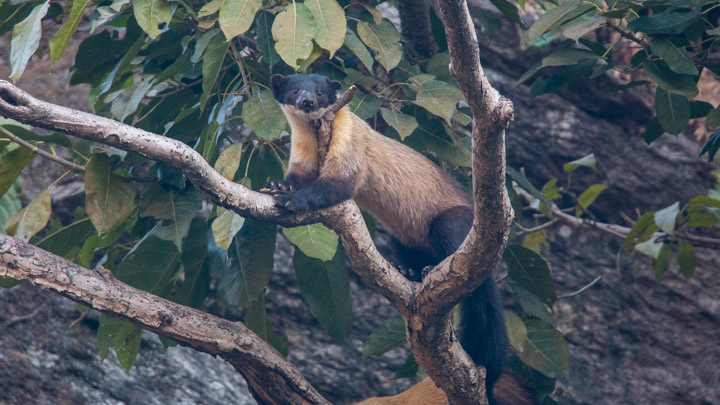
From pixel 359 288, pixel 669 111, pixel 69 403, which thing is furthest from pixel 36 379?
pixel 669 111

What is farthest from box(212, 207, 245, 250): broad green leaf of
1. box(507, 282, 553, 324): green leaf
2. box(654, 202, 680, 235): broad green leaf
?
box(654, 202, 680, 235): broad green leaf

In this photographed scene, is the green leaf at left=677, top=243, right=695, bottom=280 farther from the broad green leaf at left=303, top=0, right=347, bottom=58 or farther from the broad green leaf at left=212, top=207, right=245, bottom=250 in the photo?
the broad green leaf at left=212, top=207, right=245, bottom=250

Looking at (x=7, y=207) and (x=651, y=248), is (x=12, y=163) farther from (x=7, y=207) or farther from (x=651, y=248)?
(x=651, y=248)

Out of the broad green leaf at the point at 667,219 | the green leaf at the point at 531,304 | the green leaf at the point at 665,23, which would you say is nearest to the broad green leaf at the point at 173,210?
the green leaf at the point at 531,304

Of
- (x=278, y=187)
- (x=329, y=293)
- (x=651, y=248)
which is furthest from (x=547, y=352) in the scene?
(x=278, y=187)

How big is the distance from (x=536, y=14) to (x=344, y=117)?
3.89m

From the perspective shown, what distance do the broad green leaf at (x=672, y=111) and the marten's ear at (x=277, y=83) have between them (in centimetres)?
221

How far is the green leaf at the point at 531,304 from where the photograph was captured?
163 inches

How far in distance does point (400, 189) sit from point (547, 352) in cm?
136

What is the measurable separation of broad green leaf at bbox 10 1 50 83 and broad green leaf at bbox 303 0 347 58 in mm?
1345

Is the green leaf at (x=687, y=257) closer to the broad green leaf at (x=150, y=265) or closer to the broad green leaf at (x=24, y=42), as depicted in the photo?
the broad green leaf at (x=150, y=265)

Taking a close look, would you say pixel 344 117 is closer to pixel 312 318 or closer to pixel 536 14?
pixel 312 318

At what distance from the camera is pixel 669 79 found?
3.59 m

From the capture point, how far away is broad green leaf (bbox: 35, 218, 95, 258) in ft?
12.3
